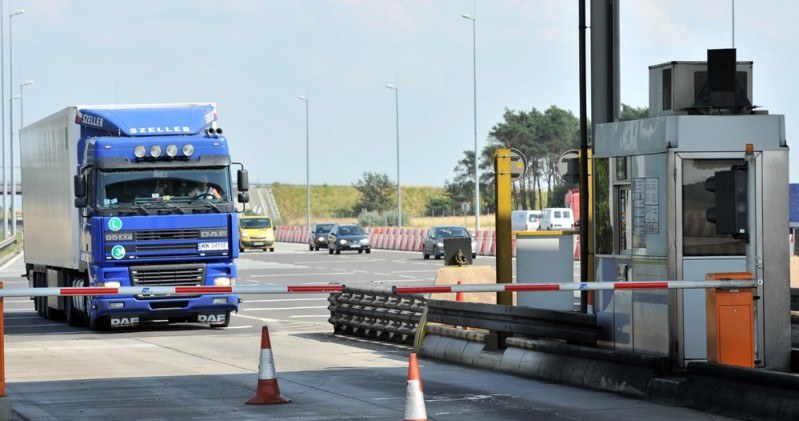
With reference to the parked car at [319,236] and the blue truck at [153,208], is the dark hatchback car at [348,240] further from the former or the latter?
the blue truck at [153,208]

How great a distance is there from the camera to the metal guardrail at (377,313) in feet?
68.1

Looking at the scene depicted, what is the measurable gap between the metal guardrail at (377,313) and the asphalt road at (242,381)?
27cm

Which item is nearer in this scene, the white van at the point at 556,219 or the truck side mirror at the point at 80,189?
the truck side mirror at the point at 80,189

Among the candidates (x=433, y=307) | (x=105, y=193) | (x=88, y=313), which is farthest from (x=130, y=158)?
(x=433, y=307)

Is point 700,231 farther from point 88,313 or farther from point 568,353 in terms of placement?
point 88,313

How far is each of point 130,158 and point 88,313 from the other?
9.83 ft

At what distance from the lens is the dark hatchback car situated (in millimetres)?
66375

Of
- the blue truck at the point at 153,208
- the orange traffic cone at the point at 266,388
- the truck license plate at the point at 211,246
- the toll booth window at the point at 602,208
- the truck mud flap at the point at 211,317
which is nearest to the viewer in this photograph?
the orange traffic cone at the point at 266,388

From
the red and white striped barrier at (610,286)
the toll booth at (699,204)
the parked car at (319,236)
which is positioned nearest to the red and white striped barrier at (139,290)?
the red and white striped barrier at (610,286)

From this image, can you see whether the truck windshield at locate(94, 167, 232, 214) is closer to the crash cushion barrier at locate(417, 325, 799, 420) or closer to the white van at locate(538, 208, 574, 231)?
the crash cushion barrier at locate(417, 325, 799, 420)

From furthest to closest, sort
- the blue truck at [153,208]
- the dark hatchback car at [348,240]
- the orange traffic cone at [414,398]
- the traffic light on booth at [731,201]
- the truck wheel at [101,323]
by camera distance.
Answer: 1. the dark hatchback car at [348,240]
2. the truck wheel at [101,323]
3. the blue truck at [153,208]
4. the traffic light on booth at [731,201]
5. the orange traffic cone at [414,398]

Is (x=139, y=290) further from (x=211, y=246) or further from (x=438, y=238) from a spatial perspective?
(x=438, y=238)

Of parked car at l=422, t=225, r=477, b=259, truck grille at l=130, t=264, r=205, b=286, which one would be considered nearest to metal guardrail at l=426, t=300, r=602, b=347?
truck grille at l=130, t=264, r=205, b=286

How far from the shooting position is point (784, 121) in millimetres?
14070
